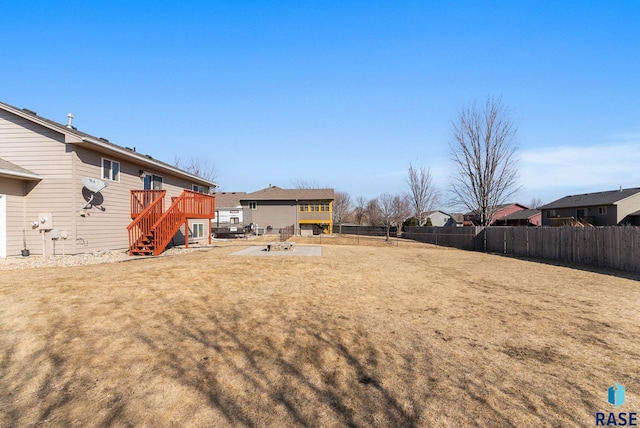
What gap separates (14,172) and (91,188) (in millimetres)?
2188

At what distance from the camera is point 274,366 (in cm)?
377

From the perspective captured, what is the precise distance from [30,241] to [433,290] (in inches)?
551

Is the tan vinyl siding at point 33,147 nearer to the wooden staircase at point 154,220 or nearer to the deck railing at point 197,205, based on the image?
the wooden staircase at point 154,220

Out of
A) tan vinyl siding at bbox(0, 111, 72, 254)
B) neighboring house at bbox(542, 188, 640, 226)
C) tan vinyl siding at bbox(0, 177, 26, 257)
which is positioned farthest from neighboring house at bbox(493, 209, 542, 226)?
tan vinyl siding at bbox(0, 177, 26, 257)

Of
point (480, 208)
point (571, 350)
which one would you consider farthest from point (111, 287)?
point (480, 208)

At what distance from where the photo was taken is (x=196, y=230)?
2036 cm

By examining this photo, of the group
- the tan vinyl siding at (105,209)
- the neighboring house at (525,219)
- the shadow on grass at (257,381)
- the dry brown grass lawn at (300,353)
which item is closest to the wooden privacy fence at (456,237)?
the dry brown grass lawn at (300,353)

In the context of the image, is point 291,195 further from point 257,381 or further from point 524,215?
point 524,215

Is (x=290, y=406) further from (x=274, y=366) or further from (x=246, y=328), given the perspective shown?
(x=246, y=328)

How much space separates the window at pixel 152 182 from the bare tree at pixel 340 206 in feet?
150

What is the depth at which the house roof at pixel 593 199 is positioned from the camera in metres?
30.9

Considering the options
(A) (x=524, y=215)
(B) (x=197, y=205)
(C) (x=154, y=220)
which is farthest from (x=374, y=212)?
(C) (x=154, y=220)

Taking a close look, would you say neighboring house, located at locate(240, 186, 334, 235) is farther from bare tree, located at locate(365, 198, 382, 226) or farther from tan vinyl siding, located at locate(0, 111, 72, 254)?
tan vinyl siding, located at locate(0, 111, 72, 254)

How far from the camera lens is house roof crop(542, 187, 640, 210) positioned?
30875mm
